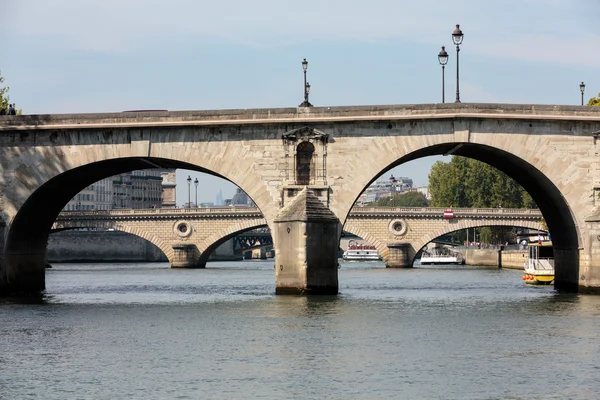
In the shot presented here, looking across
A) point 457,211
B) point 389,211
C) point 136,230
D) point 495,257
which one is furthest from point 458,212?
point 136,230

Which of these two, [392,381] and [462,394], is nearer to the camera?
[462,394]

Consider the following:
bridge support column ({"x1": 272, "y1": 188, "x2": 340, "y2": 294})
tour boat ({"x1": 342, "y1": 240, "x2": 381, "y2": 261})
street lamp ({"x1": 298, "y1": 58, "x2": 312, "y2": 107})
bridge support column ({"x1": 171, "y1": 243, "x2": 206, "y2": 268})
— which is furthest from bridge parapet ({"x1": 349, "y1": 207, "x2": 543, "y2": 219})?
bridge support column ({"x1": 272, "y1": 188, "x2": 340, "y2": 294})

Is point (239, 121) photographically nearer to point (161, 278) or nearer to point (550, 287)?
point (550, 287)

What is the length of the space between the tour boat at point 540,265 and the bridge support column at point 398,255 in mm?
38472

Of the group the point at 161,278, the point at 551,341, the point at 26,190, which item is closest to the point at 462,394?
the point at 551,341

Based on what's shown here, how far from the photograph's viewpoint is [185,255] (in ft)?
390

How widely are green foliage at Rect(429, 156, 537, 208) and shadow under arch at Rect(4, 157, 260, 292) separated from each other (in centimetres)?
8560

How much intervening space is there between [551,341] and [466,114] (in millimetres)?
18832

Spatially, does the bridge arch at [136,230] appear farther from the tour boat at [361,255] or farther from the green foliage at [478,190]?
the tour boat at [361,255]

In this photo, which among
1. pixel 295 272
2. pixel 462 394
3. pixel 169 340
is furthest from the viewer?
pixel 295 272

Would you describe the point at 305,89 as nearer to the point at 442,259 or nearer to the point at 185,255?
the point at 185,255

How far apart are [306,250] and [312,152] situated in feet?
17.6

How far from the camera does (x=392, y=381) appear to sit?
33281mm

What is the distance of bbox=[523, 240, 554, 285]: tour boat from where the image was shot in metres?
75.0
